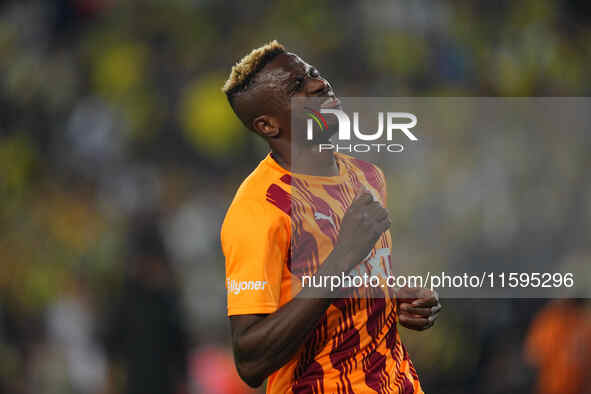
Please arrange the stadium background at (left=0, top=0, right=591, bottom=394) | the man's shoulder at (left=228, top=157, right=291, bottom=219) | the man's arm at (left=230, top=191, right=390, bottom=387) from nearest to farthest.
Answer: the man's arm at (left=230, top=191, right=390, bottom=387) < the man's shoulder at (left=228, top=157, right=291, bottom=219) < the stadium background at (left=0, top=0, right=591, bottom=394)

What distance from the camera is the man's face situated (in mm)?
1531

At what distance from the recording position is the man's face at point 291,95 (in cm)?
153

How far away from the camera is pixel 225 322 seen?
3.58 metres

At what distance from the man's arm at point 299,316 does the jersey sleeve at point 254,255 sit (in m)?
0.04

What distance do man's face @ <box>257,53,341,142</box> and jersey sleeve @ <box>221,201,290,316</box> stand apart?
0.23 metres

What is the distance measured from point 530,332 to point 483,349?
0.78ft

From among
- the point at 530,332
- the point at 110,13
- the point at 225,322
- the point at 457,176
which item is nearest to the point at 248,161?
the point at 225,322

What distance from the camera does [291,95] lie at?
1535 mm

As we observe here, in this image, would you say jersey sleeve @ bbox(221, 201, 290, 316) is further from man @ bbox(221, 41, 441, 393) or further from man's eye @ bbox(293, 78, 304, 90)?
man's eye @ bbox(293, 78, 304, 90)

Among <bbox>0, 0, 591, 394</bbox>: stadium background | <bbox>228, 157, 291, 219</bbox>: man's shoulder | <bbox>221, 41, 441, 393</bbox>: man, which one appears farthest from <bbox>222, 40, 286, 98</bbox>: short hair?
<bbox>0, 0, 591, 394</bbox>: stadium background

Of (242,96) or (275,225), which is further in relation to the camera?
(242,96)

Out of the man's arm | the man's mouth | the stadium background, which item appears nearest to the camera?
the man's arm

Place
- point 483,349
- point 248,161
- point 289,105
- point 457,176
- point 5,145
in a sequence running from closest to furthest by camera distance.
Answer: point 289,105, point 457,176, point 483,349, point 248,161, point 5,145

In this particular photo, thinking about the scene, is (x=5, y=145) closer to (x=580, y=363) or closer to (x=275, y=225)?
(x=275, y=225)
